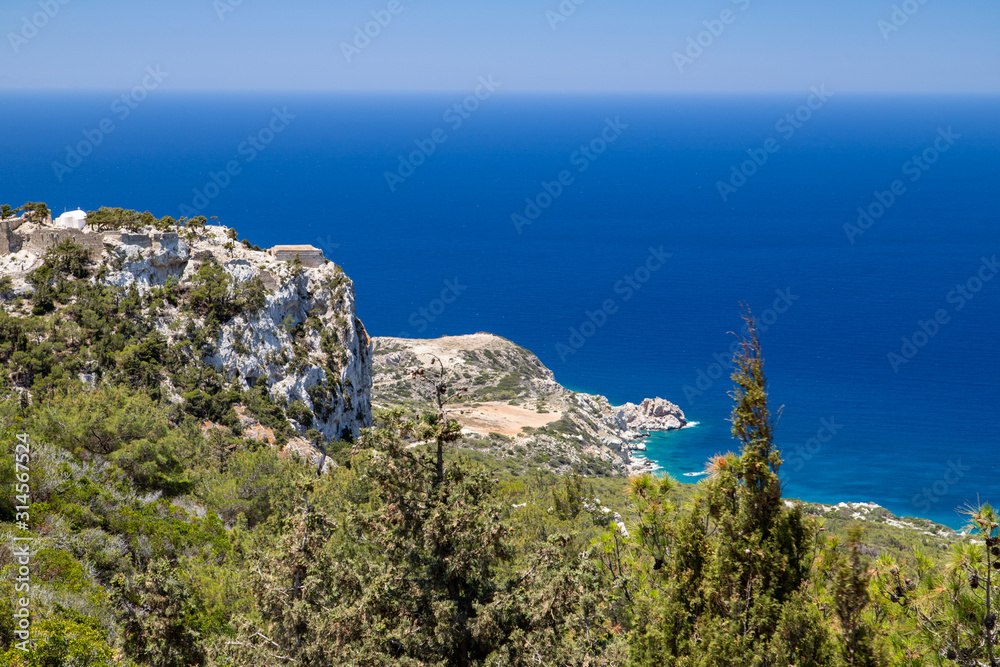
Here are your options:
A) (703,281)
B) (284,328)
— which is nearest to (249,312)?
(284,328)

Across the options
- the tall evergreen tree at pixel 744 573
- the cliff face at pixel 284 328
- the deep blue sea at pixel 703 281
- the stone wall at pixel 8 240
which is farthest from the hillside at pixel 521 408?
the tall evergreen tree at pixel 744 573

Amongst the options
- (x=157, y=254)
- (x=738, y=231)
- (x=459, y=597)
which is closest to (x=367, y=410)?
(x=157, y=254)

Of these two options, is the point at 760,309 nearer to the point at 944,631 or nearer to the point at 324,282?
the point at 324,282

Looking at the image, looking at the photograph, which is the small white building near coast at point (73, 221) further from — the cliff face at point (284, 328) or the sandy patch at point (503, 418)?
the sandy patch at point (503, 418)

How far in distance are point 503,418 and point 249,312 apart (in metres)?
25.5

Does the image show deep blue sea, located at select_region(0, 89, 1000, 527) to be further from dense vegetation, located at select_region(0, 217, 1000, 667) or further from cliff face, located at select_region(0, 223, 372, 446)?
dense vegetation, located at select_region(0, 217, 1000, 667)

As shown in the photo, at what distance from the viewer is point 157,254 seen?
34.7 metres

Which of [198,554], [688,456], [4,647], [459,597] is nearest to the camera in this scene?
[4,647]

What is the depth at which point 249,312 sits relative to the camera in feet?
114

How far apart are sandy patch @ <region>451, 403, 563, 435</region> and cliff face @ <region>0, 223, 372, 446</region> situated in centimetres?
1467

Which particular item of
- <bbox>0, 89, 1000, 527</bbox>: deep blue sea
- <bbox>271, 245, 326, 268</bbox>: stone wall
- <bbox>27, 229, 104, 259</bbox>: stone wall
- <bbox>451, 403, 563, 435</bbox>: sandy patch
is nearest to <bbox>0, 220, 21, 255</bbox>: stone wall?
<bbox>27, 229, 104, 259</bbox>: stone wall

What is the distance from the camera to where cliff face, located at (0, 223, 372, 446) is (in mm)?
33469

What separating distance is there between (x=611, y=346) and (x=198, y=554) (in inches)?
3050

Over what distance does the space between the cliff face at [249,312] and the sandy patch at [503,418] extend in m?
14.7
